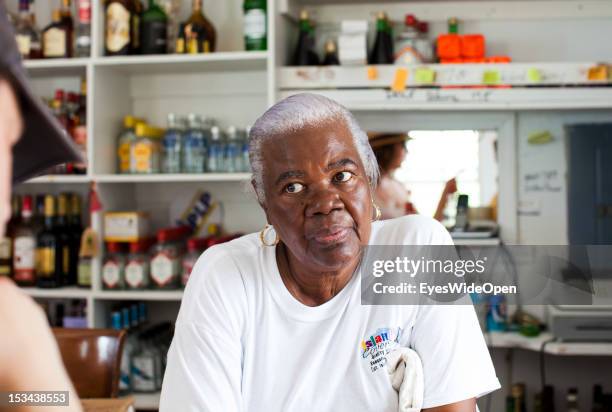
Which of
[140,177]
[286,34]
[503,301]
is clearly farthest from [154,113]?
[503,301]

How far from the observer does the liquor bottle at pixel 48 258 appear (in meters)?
2.32

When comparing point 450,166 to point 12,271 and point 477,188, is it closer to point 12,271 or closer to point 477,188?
point 477,188

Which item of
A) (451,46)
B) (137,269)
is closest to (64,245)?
(137,269)

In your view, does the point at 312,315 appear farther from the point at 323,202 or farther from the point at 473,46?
the point at 473,46

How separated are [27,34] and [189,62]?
1.93 feet

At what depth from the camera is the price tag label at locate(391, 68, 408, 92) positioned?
2188 mm

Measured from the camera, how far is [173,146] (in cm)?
232

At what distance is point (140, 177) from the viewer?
227 centimetres

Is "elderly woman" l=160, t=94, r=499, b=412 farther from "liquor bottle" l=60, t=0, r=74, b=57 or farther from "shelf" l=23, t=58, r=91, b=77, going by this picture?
"liquor bottle" l=60, t=0, r=74, b=57

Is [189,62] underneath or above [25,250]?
above

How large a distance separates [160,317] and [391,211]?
93 centimetres

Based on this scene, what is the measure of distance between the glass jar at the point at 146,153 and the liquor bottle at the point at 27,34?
462 millimetres

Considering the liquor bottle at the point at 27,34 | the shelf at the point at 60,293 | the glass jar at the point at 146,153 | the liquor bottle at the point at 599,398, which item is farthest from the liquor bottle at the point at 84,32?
the liquor bottle at the point at 599,398
